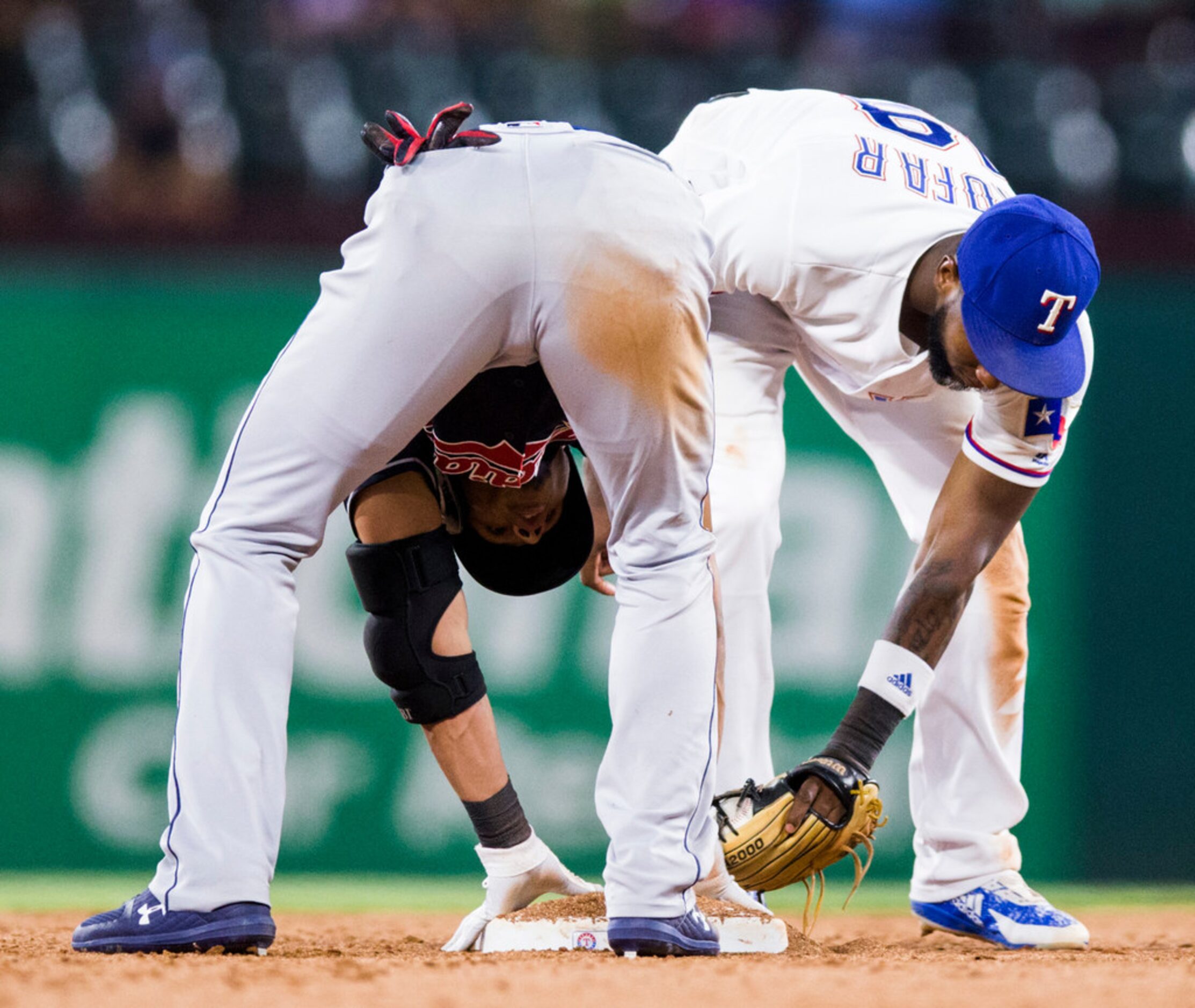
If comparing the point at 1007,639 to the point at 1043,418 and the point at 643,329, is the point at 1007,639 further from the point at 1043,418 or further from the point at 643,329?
the point at 643,329

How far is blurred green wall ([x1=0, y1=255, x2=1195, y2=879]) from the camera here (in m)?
5.98

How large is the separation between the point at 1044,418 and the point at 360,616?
3.49 m

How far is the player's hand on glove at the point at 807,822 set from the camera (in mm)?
3006

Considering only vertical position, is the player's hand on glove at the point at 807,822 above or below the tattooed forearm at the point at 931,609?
below

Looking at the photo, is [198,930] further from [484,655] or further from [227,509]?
[484,655]

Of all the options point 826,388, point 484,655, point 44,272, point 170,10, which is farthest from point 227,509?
point 170,10

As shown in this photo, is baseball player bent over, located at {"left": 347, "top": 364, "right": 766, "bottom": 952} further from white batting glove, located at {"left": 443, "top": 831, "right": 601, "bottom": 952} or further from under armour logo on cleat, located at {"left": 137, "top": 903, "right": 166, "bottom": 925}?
under armour logo on cleat, located at {"left": 137, "top": 903, "right": 166, "bottom": 925}

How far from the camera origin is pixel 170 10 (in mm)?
7957

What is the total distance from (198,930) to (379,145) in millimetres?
1297

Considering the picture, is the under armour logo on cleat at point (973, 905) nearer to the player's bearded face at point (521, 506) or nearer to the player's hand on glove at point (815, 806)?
the player's hand on glove at point (815, 806)

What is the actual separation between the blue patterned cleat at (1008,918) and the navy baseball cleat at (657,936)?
46.3 inches

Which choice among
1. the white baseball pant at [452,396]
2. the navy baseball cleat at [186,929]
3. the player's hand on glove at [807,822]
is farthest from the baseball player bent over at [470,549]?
the navy baseball cleat at [186,929]

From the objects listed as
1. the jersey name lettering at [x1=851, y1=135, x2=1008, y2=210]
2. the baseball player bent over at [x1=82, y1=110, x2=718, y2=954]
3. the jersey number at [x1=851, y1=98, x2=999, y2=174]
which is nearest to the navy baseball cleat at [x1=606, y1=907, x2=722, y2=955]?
the baseball player bent over at [x1=82, y1=110, x2=718, y2=954]

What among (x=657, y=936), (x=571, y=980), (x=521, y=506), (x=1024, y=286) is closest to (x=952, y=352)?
(x=1024, y=286)
